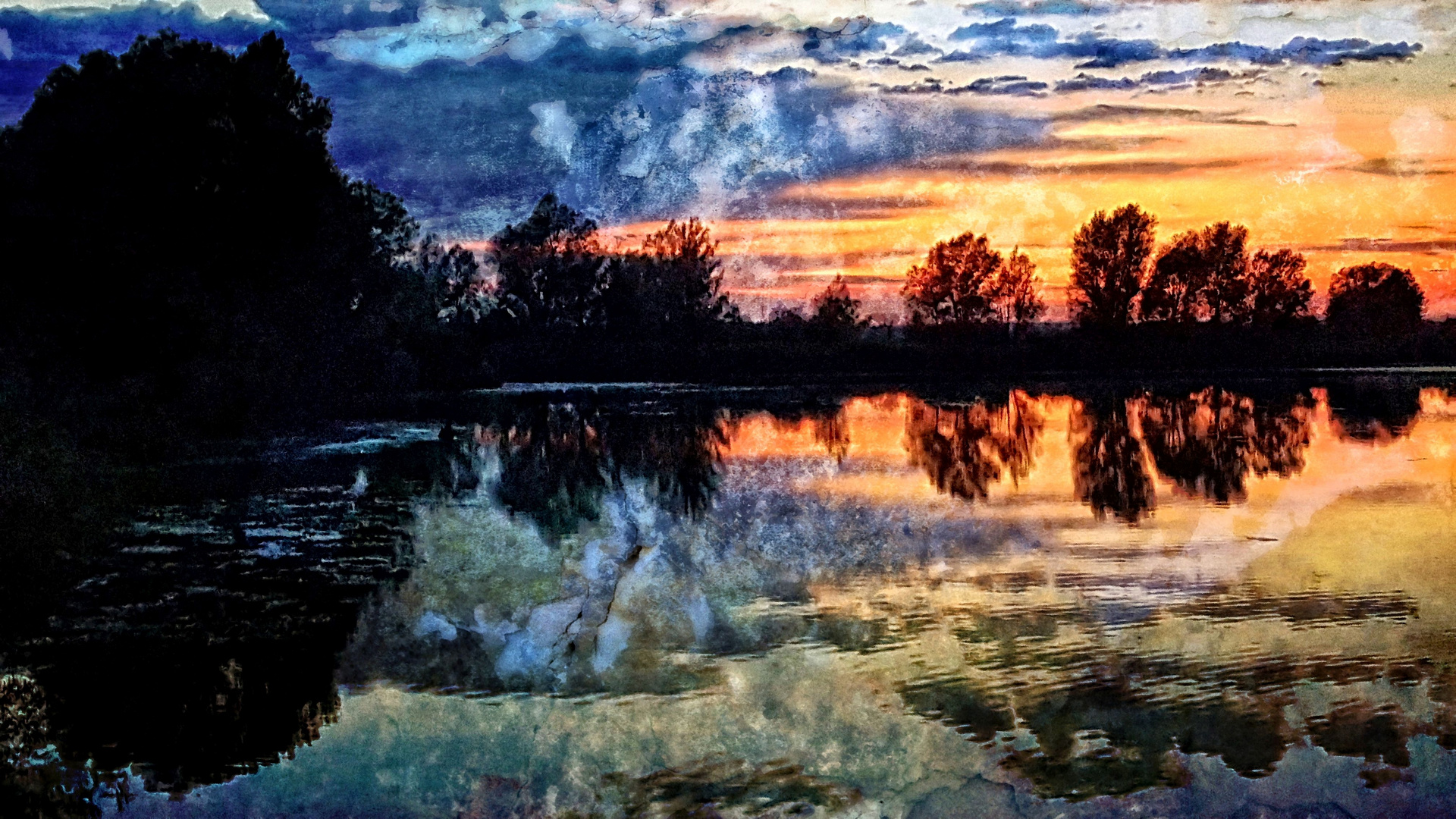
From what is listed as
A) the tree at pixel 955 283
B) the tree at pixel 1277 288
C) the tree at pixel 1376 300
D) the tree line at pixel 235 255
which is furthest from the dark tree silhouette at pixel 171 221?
the tree at pixel 1376 300

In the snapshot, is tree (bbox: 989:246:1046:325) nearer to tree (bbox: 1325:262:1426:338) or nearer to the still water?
tree (bbox: 1325:262:1426:338)

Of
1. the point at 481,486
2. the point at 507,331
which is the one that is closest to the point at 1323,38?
the point at 481,486

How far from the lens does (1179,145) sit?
563 inches

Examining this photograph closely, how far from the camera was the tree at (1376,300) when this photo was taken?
58.6 ft

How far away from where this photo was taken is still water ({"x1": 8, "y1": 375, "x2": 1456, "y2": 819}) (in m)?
3.87

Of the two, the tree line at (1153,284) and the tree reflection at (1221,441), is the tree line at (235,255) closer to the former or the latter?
the tree line at (1153,284)

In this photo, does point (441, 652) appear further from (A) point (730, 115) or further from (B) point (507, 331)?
(B) point (507, 331)

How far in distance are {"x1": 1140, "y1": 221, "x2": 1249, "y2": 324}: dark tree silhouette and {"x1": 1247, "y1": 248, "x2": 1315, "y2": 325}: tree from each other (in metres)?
0.17

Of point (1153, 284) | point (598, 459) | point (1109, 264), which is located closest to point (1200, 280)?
point (1153, 284)

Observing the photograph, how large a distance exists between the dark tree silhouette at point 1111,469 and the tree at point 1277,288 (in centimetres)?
346

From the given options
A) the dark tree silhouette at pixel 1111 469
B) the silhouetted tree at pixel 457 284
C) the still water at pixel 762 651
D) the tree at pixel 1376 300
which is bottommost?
the still water at pixel 762 651

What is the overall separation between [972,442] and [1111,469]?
8.22 ft

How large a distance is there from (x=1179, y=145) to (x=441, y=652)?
11.5 m

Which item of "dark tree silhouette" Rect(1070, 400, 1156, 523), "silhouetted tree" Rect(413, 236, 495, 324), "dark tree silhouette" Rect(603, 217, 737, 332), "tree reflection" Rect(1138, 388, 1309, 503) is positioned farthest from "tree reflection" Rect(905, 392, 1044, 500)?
"silhouetted tree" Rect(413, 236, 495, 324)
